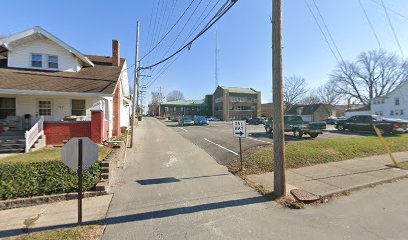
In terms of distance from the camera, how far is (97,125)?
1278 centimetres

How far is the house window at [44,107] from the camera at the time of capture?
44.2 ft

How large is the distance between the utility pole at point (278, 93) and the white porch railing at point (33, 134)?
11.1 meters

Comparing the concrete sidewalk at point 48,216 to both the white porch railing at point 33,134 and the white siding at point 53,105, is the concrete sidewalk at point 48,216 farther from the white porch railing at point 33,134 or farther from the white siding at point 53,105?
the white siding at point 53,105

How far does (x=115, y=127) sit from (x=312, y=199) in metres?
17.0

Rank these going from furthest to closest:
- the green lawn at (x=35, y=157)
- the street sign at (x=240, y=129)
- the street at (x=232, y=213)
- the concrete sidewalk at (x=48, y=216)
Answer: the street sign at (x=240, y=129) < the green lawn at (x=35, y=157) < the concrete sidewalk at (x=48, y=216) < the street at (x=232, y=213)

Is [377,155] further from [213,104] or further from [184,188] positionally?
[213,104]

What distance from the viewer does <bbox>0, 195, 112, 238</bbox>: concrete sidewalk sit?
4.55 metres

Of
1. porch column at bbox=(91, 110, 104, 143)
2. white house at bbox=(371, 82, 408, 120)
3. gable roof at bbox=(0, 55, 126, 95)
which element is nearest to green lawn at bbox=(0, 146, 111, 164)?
porch column at bbox=(91, 110, 104, 143)

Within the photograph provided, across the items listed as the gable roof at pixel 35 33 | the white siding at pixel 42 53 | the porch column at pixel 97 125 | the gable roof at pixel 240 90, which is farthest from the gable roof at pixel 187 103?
the porch column at pixel 97 125

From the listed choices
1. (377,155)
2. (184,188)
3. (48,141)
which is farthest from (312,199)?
(48,141)

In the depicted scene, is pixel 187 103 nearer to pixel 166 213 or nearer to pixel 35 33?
pixel 35 33

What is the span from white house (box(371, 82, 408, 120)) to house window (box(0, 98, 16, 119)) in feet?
179

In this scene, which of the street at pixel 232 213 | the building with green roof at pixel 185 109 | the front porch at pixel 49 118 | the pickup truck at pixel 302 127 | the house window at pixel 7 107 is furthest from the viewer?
the building with green roof at pixel 185 109

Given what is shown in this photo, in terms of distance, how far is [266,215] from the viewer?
5055 mm
